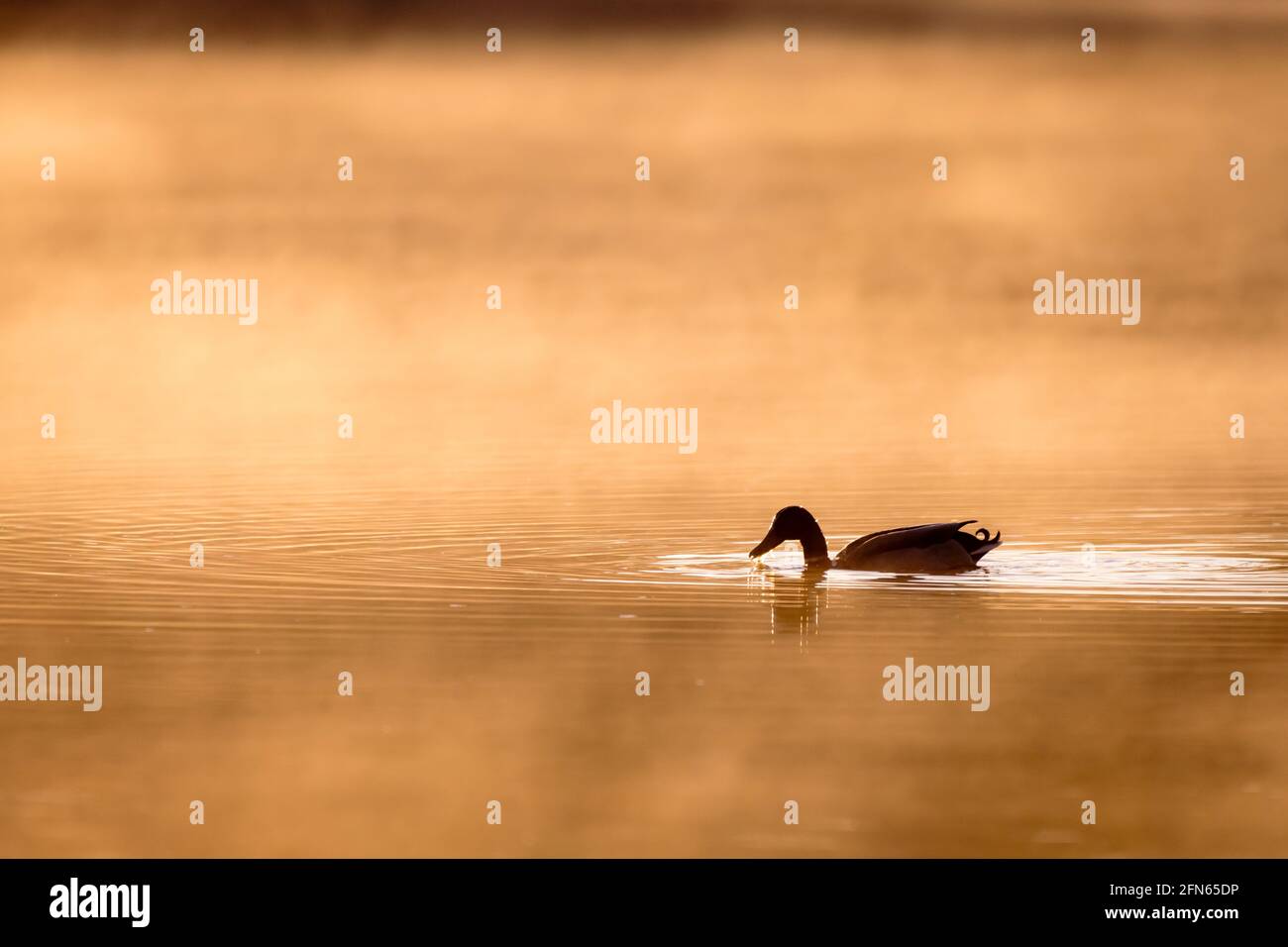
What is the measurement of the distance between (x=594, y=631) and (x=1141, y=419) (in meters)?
20.1

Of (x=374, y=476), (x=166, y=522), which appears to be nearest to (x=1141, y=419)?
(x=374, y=476)

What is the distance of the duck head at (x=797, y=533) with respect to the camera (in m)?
17.3

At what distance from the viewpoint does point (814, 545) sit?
57.2 ft

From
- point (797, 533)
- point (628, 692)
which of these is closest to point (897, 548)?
point (797, 533)

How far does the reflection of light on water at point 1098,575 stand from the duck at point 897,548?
0.10 metres

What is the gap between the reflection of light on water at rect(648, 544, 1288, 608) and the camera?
15.2 meters

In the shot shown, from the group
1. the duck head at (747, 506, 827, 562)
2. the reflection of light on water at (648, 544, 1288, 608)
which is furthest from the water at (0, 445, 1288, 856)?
the duck head at (747, 506, 827, 562)

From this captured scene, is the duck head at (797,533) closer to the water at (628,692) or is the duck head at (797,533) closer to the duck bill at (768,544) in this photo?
the duck bill at (768,544)

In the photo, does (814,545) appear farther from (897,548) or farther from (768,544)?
(897,548)

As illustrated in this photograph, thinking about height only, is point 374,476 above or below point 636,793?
above

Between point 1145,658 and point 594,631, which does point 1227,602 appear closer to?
point 1145,658

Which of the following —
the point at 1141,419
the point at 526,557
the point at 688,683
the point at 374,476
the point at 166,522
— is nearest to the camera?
the point at 688,683

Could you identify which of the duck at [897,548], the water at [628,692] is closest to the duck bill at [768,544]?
the duck at [897,548]

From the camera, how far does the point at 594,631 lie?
1409 centimetres
